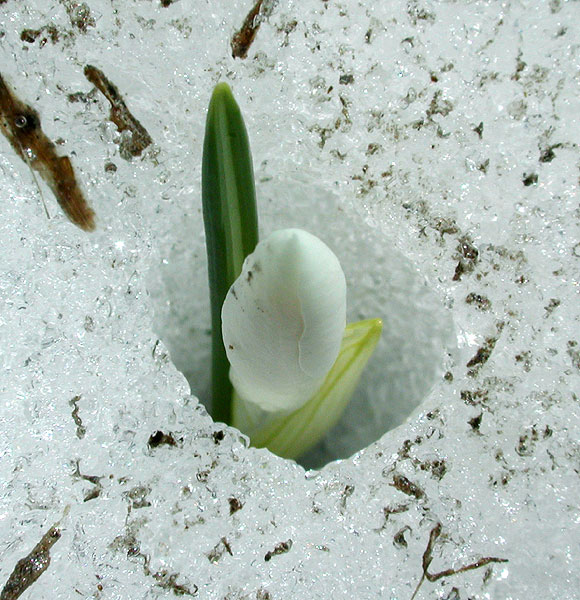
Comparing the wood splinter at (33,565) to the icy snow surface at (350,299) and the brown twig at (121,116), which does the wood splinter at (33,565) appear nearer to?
the icy snow surface at (350,299)

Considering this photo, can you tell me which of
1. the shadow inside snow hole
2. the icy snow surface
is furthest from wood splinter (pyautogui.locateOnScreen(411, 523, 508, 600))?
the shadow inside snow hole

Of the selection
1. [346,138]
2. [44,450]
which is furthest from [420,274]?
[44,450]

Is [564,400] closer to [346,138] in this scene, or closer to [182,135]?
[346,138]

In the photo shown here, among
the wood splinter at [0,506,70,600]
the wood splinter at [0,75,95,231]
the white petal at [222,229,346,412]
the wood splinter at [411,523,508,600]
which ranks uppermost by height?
the white petal at [222,229,346,412]

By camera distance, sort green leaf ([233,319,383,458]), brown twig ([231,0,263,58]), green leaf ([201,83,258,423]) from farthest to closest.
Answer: brown twig ([231,0,263,58]) < green leaf ([233,319,383,458]) < green leaf ([201,83,258,423])

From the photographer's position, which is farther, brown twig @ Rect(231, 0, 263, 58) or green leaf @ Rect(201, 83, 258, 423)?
brown twig @ Rect(231, 0, 263, 58)

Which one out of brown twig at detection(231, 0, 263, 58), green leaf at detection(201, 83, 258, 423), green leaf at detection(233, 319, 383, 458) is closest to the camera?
green leaf at detection(201, 83, 258, 423)

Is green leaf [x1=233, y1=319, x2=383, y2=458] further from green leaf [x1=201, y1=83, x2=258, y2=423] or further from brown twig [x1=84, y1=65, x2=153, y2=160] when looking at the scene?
brown twig [x1=84, y1=65, x2=153, y2=160]

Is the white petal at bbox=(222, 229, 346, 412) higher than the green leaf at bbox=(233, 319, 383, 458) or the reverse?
higher
